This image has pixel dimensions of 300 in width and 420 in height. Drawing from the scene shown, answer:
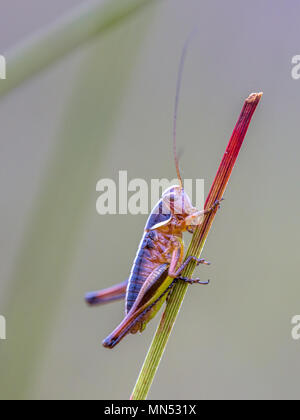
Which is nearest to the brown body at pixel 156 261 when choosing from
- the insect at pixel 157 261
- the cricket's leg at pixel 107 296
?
the insect at pixel 157 261

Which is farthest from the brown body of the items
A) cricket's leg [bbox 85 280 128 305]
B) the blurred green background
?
the blurred green background

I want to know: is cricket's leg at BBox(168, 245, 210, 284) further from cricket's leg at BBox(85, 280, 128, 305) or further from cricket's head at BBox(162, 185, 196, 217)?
cricket's leg at BBox(85, 280, 128, 305)

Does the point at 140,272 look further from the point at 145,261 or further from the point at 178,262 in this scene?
the point at 178,262

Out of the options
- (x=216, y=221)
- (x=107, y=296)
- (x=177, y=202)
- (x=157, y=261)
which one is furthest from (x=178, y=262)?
(x=216, y=221)

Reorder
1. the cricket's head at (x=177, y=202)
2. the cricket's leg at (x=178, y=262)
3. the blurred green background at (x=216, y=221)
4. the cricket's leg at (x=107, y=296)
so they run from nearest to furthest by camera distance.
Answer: the cricket's leg at (x=178, y=262), the cricket's head at (x=177, y=202), the cricket's leg at (x=107, y=296), the blurred green background at (x=216, y=221)

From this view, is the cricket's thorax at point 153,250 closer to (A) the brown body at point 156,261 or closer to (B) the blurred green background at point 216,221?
(A) the brown body at point 156,261

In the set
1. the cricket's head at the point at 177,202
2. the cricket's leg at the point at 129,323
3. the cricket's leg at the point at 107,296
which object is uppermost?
the cricket's head at the point at 177,202

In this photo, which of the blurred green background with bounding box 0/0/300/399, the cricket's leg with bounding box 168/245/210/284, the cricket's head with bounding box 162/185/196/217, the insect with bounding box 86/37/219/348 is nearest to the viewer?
the cricket's leg with bounding box 168/245/210/284

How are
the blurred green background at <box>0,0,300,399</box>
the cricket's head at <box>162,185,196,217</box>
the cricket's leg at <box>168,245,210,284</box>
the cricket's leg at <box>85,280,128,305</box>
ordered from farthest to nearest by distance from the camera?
the blurred green background at <box>0,0,300,399</box>
the cricket's leg at <box>85,280,128,305</box>
the cricket's head at <box>162,185,196,217</box>
the cricket's leg at <box>168,245,210,284</box>

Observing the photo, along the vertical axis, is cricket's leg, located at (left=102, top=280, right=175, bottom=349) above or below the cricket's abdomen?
below
